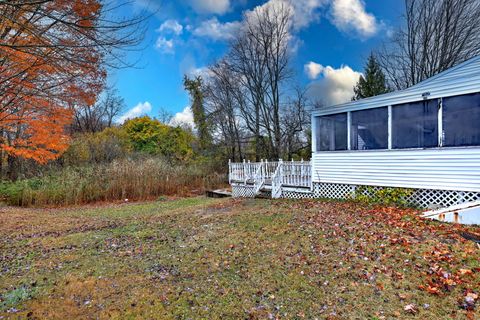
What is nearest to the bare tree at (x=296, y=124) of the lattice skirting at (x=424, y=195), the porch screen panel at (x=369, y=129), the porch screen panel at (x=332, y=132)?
the porch screen panel at (x=332, y=132)

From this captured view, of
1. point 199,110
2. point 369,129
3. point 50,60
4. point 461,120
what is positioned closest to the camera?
point 50,60

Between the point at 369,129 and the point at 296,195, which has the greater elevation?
the point at 369,129

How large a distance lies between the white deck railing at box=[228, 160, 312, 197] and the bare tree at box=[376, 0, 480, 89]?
34.0ft

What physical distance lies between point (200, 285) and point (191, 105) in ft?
68.3

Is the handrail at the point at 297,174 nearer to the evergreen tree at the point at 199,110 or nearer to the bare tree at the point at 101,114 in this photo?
the evergreen tree at the point at 199,110

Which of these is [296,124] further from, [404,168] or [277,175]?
[404,168]

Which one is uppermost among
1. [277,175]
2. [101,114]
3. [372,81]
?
[372,81]

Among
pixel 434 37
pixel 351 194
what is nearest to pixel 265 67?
pixel 434 37

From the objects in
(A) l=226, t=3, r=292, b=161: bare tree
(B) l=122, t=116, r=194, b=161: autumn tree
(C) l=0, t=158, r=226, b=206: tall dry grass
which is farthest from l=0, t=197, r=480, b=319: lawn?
(B) l=122, t=116, r=194, b=161: autumn tree

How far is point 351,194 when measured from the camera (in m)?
8.61

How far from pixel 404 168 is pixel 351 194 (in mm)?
1778

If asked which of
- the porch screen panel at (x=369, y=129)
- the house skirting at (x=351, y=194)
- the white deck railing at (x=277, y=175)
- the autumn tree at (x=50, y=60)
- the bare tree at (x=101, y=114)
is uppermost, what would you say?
the bare tree at (x=101, y=114)

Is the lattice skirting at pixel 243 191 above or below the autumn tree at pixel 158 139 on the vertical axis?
below

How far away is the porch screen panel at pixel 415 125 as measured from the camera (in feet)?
22.4
